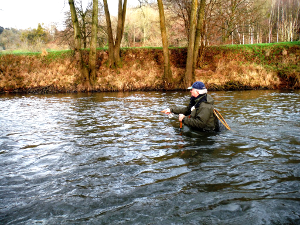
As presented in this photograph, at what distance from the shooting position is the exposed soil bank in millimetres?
20375

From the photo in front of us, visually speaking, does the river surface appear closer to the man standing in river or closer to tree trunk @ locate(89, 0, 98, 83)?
the man standing in river

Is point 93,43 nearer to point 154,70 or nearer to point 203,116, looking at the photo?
point 154,70

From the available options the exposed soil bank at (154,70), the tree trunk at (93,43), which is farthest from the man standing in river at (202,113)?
the tree trunk at (93,43)

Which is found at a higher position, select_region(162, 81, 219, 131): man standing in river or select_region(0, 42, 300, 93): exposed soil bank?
select_region(0, 42, 300, 93): exposed soil bank

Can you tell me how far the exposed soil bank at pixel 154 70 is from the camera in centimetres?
2038

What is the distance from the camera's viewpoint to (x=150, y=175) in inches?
169

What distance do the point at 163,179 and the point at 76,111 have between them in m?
8.09

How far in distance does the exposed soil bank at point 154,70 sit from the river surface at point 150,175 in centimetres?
1332

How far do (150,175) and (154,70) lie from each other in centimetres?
1929

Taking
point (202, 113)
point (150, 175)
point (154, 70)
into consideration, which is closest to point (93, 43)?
point (154, 70)

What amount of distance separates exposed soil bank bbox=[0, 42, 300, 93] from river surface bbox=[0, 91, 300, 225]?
13317 millimetres

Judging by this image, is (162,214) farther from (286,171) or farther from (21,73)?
(21,73)

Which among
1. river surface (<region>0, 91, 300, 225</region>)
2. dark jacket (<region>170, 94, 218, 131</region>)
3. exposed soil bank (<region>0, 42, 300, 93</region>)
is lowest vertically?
river surface (<region>0, 91, 300, 225</region>)

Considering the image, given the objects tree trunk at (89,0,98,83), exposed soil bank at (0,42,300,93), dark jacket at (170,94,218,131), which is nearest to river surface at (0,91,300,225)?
dark jacket at (170,94,218,131)
